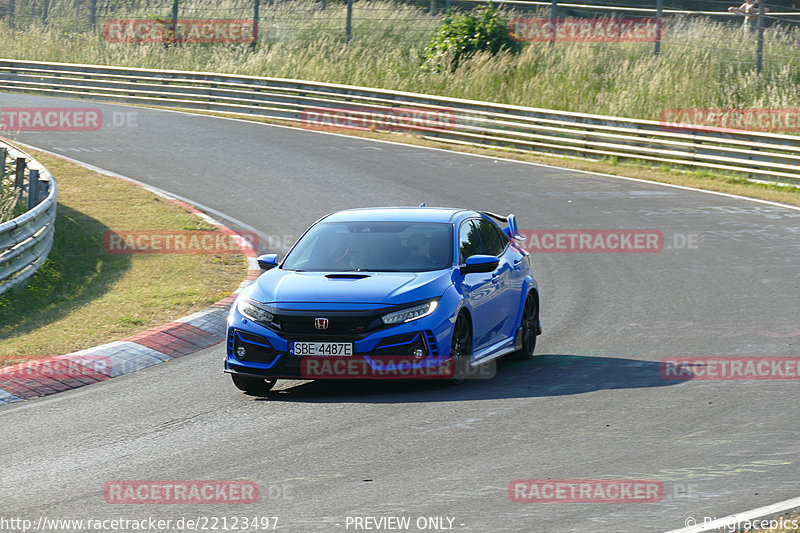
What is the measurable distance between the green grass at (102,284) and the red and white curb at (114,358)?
0.35 metres

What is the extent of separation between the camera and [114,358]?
10547 mm

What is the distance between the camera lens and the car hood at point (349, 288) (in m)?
9.20

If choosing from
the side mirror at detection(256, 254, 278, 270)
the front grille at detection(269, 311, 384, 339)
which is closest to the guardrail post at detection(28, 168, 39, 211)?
the side mirror at detection(256, 254, 278, 270)

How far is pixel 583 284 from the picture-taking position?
1441 centimetres

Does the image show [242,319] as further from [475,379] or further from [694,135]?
[694,135]

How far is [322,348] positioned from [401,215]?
7.15ft

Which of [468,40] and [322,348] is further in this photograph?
[468,40]

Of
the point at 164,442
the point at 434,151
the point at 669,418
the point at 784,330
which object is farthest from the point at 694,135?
the point at 164,442

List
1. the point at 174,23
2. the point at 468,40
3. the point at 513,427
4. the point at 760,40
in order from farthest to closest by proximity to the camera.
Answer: the point at 174,23 → the point at 468,40 → the point at 760,40 → the point at 513,427

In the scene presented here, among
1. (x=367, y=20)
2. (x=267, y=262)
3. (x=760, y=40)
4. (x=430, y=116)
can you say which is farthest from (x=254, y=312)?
(x=367, y=20)

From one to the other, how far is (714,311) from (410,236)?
4.33 metres

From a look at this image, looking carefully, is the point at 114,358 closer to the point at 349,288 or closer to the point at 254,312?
the point at 254,312

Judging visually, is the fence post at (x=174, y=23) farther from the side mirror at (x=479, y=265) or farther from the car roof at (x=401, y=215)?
the side mirror at (x=479, y=265)

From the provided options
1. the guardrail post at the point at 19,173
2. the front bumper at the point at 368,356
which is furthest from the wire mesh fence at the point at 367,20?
the front bumper at the point at 368,356
